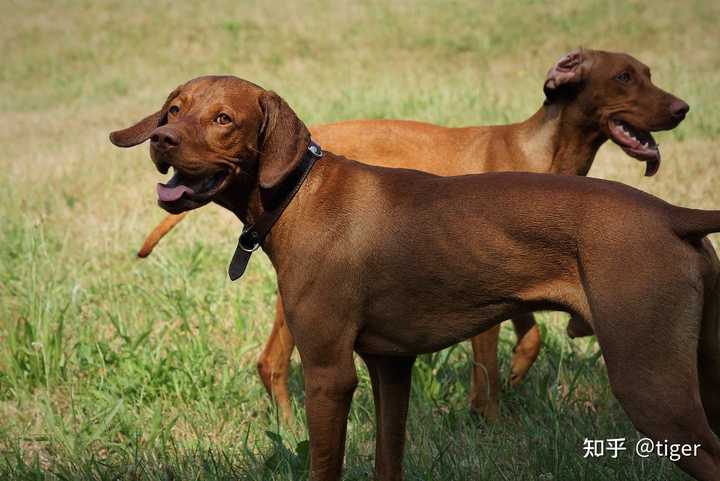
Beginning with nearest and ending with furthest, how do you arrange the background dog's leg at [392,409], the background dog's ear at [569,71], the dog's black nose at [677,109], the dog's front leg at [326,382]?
the dog's front leg at [326,382] < the background dog's leg at [392,409] < the dog's black nose at [677,109] < the background dog's ear at [569,71]

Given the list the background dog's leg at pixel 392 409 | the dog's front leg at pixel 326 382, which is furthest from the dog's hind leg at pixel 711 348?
the dog's front leg at pixel 326 382

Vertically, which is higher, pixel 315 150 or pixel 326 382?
pixel 315 150

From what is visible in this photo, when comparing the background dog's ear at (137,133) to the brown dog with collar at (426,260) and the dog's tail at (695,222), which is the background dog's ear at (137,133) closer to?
the brown dog with collar at (426,260)

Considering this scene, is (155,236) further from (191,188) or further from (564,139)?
(564,139)

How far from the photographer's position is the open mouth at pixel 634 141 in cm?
514

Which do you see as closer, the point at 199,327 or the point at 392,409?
the point at 392,409

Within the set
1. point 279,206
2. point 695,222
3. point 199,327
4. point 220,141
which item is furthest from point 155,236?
point 695,222

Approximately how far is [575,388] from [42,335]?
3.10 meters

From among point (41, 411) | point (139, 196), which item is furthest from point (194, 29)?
point (41, 411)

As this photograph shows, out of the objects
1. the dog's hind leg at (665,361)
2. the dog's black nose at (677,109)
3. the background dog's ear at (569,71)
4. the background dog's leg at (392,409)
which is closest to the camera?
the dog's hind leg at (665,361)

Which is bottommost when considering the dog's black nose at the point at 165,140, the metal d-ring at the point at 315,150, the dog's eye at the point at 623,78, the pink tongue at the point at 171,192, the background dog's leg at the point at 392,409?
the background dog's leg at the point at 392,409

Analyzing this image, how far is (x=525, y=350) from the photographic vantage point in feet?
17.4

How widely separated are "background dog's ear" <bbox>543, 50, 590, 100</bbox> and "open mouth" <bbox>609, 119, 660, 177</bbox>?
0.32 meters

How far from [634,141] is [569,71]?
54 cm
